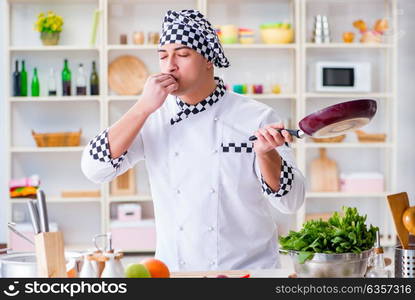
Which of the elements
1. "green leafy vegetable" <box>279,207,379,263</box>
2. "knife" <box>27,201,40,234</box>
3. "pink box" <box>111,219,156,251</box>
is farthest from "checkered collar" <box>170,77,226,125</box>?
"pink box" <box>111,219,156,251</box>

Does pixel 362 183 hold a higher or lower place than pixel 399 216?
lower

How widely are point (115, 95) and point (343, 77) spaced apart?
187 cm

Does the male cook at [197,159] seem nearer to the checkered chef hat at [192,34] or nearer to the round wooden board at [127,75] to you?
the checkered chef hat at [192,34]

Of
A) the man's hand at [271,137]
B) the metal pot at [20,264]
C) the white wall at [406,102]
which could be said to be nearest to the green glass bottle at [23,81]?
the white wall at [406,102]

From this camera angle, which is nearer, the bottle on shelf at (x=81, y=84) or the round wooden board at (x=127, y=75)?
the bottle on shelf at (x=81, y=84)

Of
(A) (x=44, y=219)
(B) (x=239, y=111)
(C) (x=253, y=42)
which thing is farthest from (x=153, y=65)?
(A) (x=44, y=219)

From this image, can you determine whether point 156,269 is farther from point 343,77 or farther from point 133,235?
point 343,77

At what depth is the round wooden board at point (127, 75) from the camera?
6.02 meters

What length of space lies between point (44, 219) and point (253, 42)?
15.0 ft

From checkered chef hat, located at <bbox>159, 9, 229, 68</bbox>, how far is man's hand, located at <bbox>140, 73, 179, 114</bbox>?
0.13 meters

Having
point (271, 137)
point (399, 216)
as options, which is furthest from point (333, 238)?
point (271, 137)

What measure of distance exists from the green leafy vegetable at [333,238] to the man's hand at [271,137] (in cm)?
23

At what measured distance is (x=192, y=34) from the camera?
7.53 ft

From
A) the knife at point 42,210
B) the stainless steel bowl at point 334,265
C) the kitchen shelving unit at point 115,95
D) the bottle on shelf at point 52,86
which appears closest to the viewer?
the knife at point 42,210
